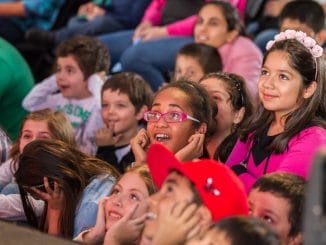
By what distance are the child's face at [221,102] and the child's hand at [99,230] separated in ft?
3.30

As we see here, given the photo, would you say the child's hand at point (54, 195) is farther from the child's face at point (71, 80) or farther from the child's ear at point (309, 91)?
the child's face at point (71, 80)

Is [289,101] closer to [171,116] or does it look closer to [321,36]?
[171,116]

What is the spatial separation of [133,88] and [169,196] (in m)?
2.22

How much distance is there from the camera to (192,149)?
4.08 m

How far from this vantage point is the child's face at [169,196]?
3.04 m

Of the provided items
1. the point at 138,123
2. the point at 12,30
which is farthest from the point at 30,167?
the point at 12,30

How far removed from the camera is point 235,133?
4355 mm

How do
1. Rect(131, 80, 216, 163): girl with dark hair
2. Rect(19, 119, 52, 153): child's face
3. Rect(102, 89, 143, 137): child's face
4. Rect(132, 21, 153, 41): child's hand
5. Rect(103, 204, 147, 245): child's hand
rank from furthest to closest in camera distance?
1. Rect(132, 21, 153, 41): child's hand
2. Rect(102, 89, 143, 137): child's face
3. Rect(19, 119, 52, 153): child's face
4. Rect(131, 80, 216, 163): girl with dark hair
5. Rect(103, 204, 147, 245): child's hand

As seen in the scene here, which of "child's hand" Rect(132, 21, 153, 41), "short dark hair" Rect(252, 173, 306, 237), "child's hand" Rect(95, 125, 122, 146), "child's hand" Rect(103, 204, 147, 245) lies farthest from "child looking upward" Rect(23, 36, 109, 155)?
"short dark hair" Rect(252, 173, 306, 237)

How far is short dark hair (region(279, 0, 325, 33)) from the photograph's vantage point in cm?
555

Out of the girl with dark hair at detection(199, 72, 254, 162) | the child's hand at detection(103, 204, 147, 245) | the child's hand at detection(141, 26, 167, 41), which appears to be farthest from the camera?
the child's hand at detection(141, 26, 167, 41)

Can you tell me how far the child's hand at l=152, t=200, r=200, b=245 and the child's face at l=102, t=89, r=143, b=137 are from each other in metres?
2.20

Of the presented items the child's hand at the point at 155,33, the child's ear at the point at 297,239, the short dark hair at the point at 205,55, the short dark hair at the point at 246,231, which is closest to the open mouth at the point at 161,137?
the child's ear at the point at 297,239

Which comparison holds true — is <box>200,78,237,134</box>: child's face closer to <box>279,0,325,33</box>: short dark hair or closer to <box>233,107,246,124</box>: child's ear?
<box>233,107,246,124</box>: child's ear
